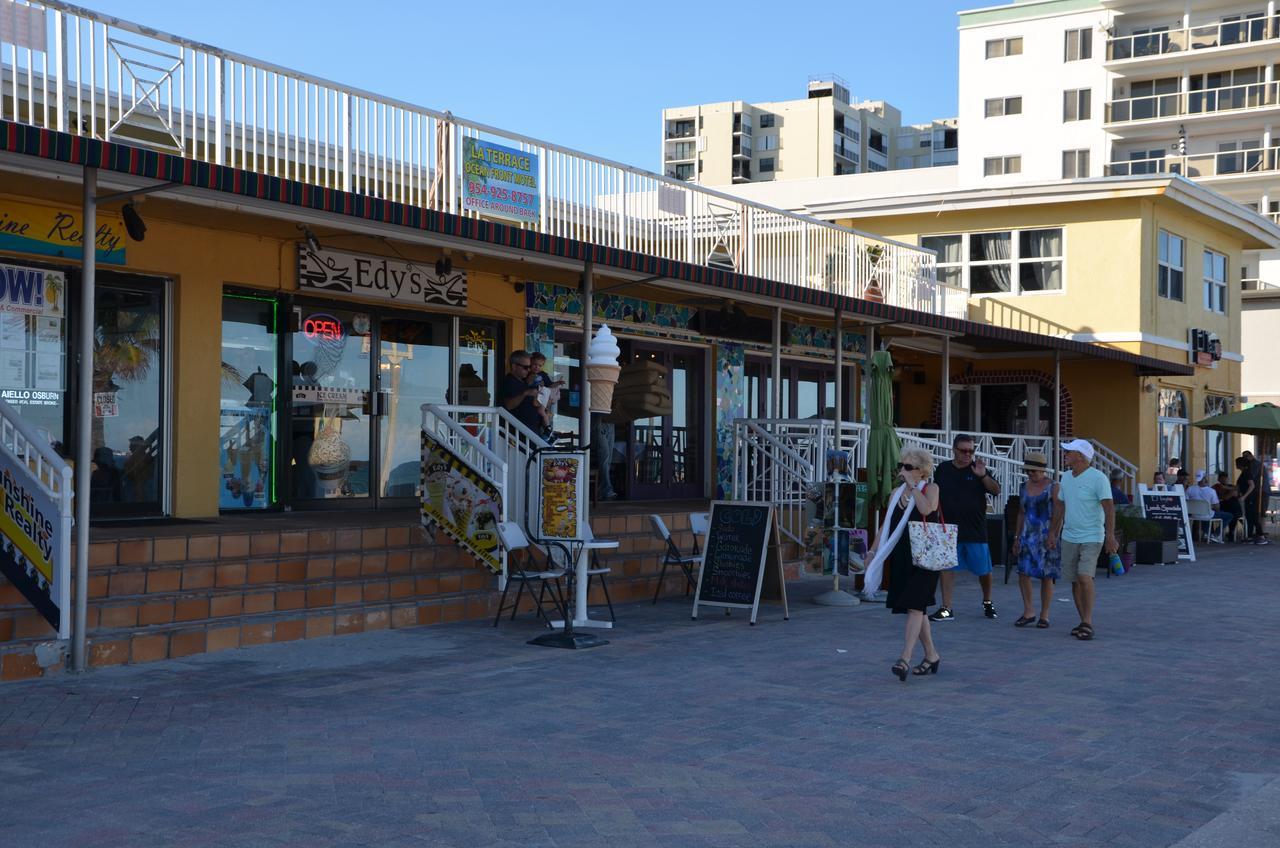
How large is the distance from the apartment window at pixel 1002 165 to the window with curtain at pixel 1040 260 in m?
31.5

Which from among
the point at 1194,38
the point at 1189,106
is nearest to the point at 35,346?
the point at 1189,106

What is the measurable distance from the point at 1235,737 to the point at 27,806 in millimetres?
6075

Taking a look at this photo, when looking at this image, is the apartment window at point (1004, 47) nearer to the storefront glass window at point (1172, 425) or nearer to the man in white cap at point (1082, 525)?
the storefront glass window at point (1172, 425)

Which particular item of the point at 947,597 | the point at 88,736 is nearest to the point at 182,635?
the point at 88,736

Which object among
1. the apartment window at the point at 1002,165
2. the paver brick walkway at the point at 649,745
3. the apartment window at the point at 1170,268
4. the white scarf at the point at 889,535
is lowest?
the paver brick walkway at the point at 649,745

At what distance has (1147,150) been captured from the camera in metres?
54.0

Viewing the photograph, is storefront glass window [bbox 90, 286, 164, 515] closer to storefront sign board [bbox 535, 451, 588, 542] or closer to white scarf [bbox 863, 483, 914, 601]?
storefront sign board [bbox 535, 451, 588, 542]

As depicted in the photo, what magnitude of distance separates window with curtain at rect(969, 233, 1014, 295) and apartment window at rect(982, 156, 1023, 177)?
31.3 metres

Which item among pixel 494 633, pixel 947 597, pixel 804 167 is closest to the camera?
pixel 494 633

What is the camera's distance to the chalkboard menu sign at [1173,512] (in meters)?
20.3

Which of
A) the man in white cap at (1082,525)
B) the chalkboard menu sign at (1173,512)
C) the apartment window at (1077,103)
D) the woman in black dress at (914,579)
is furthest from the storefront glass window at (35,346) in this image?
the apartment window at (1077,103)

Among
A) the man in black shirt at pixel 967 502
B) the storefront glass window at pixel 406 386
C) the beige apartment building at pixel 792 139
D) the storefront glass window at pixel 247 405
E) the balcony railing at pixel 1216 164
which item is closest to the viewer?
the man in black shirt at pixel 967 502

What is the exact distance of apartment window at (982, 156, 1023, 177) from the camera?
5584 cm

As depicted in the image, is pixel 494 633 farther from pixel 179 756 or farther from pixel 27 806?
pixel 27 806
